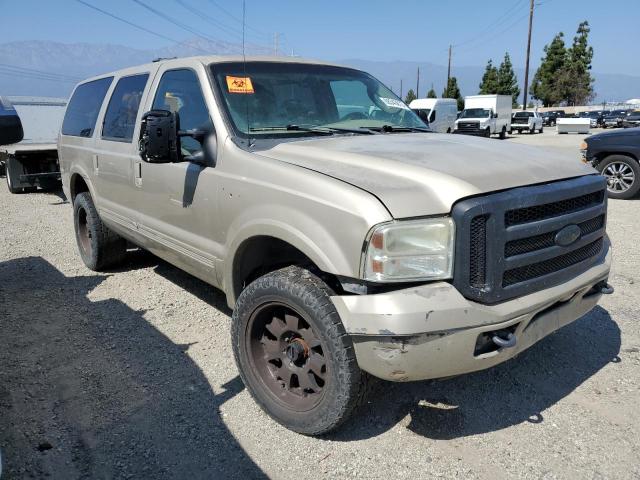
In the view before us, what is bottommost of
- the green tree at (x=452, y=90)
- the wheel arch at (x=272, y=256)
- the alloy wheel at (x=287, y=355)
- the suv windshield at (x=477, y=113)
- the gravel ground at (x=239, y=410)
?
the gravel ground at (x=239, y=410)

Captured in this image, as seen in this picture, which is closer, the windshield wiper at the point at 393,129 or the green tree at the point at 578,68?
the windshield wiper at the point at 393,129

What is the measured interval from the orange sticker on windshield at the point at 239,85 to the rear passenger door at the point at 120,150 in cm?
104

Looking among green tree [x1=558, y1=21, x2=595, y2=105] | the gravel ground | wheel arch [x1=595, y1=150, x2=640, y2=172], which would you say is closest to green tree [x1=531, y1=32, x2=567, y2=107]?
green tree [x1=558, y1=21, x2=595, y2=105]

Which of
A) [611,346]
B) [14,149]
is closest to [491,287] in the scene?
[611,346]

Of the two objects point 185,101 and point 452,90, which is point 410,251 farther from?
point 452,90

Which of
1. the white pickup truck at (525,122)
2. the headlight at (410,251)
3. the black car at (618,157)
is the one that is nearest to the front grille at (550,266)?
the headlight at (410,251)

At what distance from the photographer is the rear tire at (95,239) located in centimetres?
537

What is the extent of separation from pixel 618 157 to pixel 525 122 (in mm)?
31346

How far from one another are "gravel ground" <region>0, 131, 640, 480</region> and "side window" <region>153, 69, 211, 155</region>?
1485 millimetres

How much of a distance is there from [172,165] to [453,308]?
7.49 ft

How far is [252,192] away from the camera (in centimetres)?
296

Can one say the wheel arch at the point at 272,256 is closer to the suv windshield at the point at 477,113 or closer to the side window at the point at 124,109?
the side window at the point at 124,109

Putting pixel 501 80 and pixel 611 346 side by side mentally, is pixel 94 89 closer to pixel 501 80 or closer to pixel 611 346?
pixel 611 346

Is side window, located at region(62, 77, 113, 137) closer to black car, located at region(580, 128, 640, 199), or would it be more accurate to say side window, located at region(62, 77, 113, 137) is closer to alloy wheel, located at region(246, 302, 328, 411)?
alloy wheel, located at region(246, 302, 328, 411)
